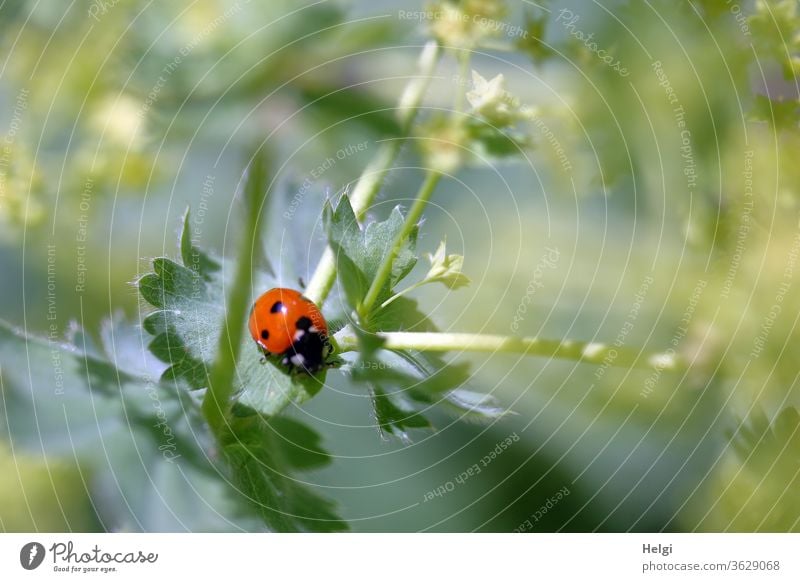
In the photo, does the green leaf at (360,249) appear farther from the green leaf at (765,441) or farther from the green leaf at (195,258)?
the green leaf at (765,441)

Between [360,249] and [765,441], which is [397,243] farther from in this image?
[765,441]

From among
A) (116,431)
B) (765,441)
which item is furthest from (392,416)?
(765,441)

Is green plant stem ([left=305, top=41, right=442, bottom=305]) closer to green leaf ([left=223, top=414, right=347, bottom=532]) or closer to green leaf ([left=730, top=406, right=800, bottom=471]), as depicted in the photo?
green leaf ([left=223, top=414, right=347, bottom=532])

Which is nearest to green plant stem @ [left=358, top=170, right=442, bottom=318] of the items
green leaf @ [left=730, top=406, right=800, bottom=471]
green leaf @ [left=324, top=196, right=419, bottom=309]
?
green leaf @ [left=324, top=196, right=419, bottom=309]

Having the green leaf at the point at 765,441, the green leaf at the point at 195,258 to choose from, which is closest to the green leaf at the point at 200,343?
the green leaf at the point at 195,258

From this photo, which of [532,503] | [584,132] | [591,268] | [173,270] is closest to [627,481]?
[532,503]
